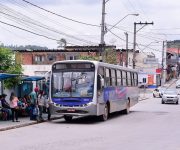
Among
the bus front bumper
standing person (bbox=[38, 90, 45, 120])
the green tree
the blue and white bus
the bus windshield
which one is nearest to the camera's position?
the bus front bumper

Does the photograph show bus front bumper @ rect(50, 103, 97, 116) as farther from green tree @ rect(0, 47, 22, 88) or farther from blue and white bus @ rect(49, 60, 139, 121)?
green tree @ rect(0, 47, 22, 88)

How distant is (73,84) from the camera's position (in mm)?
24688

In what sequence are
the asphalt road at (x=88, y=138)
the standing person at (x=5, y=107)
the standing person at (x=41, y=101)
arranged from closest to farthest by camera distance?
the asphalt road at (x=88, y=138), the standing person at (x=5, y=107), the standing person at (x=41, y=101)

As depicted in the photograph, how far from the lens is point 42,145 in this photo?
15398mm

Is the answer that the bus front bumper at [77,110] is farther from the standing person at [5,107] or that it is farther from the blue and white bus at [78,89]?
the standing person at [5,107]

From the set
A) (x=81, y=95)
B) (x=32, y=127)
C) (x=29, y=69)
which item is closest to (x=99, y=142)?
(x=32, y=127)

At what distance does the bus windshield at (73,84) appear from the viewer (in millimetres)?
24500

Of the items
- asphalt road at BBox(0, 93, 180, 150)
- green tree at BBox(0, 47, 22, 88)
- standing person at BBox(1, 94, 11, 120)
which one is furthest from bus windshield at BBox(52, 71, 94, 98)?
green tree at BBox(0, 47, 22, 88)

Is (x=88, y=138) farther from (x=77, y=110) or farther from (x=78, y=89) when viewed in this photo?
(x=78, y=89)

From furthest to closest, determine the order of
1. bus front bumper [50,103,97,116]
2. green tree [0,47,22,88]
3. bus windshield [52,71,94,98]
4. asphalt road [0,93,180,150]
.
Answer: green tree [0,47,22,88] → bus windshield [52,71,94,98] → bus front bumper [50,103,97,116] → asphalt road [0,93,180,150]

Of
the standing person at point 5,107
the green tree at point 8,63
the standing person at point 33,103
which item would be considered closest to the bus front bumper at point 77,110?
the standing person at point 33,103

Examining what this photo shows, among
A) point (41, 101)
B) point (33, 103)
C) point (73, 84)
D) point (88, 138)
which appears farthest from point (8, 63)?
point (88, 138)

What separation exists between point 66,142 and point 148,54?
8949 cm

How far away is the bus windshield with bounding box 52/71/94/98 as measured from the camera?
80.4 ft
